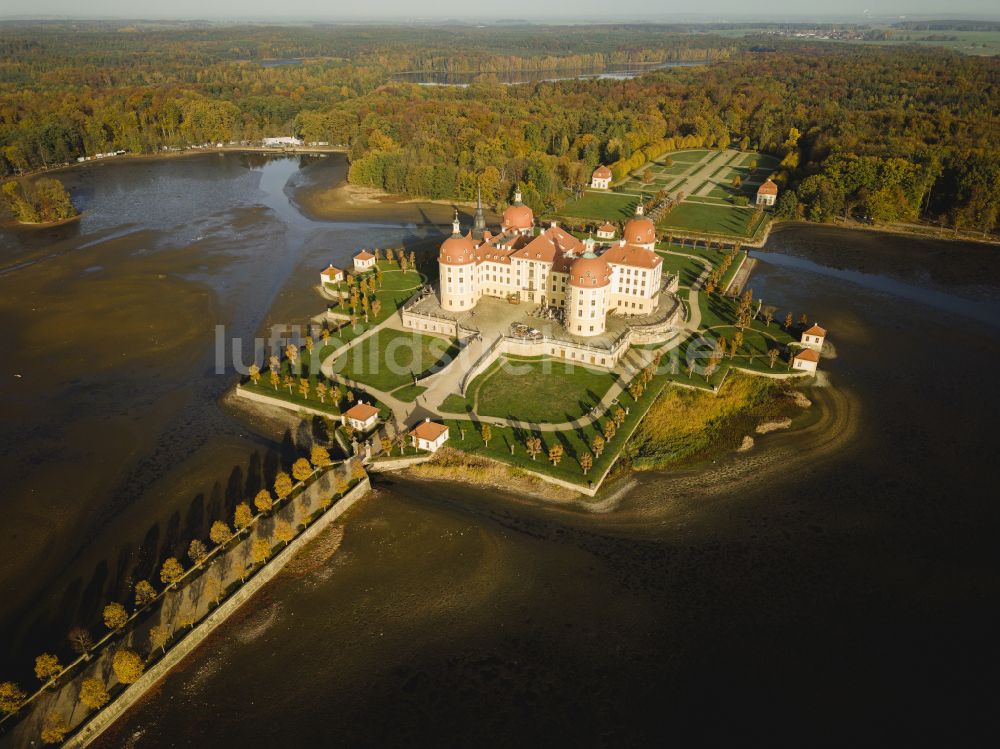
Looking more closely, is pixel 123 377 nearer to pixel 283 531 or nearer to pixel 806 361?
pixel 283 531

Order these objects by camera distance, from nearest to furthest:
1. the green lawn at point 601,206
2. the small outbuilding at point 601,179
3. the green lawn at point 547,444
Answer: the green lawn at point 547,444 < the green lawn at point 601,206 < the small outbuilding at point 601,179

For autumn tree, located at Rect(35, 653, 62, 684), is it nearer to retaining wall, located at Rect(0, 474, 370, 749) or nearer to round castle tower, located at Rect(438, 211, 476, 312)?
retaining wall, located at Rect(0, 474, 370, 749)

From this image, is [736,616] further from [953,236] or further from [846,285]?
[953,236]

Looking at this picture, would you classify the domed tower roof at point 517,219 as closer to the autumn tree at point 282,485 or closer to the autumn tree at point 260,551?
the autumn tree at point 282,485

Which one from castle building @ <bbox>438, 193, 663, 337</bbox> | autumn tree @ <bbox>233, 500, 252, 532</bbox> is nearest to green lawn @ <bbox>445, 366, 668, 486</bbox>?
castle building @ <bbox>438, 193, 663, 337</bbox>

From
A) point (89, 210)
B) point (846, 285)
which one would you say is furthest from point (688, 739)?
point (89, 210)

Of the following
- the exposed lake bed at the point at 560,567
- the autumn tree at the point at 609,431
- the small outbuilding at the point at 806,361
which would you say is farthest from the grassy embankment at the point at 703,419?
the small outbuilding at the point at 806,361
